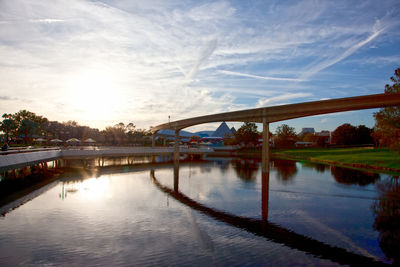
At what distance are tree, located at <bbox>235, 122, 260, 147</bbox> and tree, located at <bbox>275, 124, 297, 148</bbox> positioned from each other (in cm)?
1342

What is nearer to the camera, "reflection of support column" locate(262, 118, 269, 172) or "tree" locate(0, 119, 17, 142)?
"reflection of support column" locate(262, 118, 269, 172)

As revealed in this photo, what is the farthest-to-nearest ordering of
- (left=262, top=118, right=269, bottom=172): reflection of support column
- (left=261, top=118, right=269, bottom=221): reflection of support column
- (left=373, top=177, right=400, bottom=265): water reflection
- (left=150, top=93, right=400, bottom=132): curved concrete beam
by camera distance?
1. (left=262, top=118, right=269, bottom=172): reflection of support column
2. (left=150, top=93, right=400, bottom=132): curved concrete beam
3. (left=261, top=118, right=269, bottom=221): reflection of support column
4. (left=373, top=177, right=400, bottom=265): water reflection

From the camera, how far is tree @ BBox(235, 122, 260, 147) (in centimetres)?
9694

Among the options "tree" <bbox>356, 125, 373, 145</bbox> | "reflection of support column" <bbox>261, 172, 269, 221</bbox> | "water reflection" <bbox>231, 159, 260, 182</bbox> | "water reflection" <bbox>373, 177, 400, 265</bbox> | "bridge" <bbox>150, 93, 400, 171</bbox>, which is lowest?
"water reflection" <bbox>231, 159, 260, 182</bbox>

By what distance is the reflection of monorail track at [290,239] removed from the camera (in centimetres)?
1057

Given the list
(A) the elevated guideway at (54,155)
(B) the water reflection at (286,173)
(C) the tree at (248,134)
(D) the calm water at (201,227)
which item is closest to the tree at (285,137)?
(C) the tree at (248,134)

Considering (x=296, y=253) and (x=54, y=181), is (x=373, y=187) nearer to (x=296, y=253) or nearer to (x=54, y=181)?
(x=296, y=253)

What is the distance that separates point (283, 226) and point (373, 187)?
688 inches

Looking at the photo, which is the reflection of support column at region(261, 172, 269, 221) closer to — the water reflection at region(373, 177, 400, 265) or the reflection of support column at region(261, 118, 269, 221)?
the reflection of support column at region(261, 118, 269, 221)

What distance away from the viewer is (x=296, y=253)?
11.1m

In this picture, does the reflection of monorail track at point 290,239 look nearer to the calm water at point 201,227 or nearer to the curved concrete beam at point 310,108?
the calm water at point 201,227

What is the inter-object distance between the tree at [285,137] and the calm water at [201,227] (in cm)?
8264

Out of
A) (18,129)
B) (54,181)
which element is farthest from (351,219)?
(18,129)

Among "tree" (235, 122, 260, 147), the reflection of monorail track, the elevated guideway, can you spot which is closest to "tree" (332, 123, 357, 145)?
"tree" (235, 122, 260, 147)
